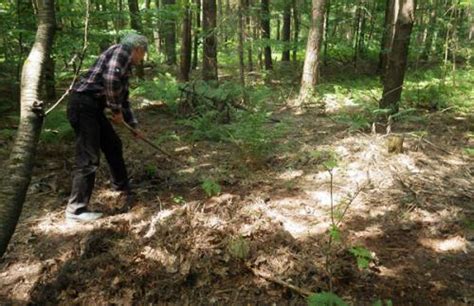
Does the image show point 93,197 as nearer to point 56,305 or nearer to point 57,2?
point 56,305

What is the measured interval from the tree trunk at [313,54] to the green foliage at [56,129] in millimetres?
6208

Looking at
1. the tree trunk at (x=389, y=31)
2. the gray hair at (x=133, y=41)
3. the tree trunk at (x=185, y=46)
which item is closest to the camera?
the gray hair at (x=133, y=41)

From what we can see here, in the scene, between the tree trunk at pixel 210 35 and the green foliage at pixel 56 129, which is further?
the tree trunk at pixel 210 35

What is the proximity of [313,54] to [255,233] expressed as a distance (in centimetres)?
804

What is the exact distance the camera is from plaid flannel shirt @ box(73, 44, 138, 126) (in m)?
4.42

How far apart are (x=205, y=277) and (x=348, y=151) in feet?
12.3

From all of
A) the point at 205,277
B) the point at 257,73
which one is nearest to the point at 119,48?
the point at 205,277

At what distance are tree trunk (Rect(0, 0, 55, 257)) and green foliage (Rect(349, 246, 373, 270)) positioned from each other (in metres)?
2.77

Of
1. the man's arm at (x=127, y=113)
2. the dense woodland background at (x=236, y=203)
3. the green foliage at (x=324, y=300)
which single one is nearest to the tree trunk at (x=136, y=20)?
the dense woodland background at (x=236, y=203)


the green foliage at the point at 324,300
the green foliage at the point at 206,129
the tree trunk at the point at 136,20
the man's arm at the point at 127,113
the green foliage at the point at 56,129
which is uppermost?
the tree trunk at the point at 136,20

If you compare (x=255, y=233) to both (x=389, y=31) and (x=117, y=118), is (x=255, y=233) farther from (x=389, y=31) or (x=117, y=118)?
(x=389, y=31)

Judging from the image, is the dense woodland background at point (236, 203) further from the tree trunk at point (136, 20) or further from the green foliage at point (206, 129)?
the tree trunk at point (136, 20)

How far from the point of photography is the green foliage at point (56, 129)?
20.6 feet

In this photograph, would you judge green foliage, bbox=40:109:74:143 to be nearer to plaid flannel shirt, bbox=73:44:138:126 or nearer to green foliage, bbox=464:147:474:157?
plaid flannel shirt, bbox=73:44:138:126
